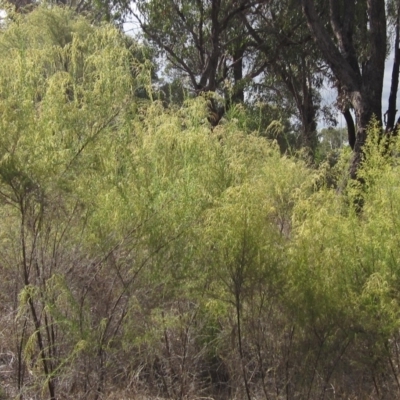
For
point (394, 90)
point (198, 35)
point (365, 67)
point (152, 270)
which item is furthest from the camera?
point (198, 35)

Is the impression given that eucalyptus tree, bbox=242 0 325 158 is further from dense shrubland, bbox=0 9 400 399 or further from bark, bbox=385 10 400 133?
dense shrubland, bbox=0 9 400 399

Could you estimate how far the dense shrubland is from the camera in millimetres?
4219

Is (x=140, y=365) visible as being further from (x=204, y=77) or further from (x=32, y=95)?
(x=204, y=77)

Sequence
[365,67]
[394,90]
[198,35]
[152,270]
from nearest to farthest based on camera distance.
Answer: [152,270] < [365,67] < [394,90] < [198,35]

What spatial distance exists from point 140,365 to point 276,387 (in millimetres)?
993

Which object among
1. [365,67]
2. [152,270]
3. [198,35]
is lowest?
[152,270]

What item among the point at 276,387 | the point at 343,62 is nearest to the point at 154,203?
the point at 276,387

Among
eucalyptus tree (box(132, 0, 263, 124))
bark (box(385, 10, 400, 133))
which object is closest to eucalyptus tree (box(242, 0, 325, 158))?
eucalyptus tree (box(132, 0, 263, 124))

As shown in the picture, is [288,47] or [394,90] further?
[288,47]

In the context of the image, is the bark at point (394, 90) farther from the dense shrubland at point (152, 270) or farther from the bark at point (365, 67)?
the dense shrubland at point (152, 270)

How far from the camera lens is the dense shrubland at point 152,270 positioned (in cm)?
422

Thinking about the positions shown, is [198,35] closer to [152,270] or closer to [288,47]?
[288,47]

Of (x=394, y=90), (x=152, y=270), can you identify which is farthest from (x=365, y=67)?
(x=152, y=270)

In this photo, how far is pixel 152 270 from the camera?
4453 millimetres
